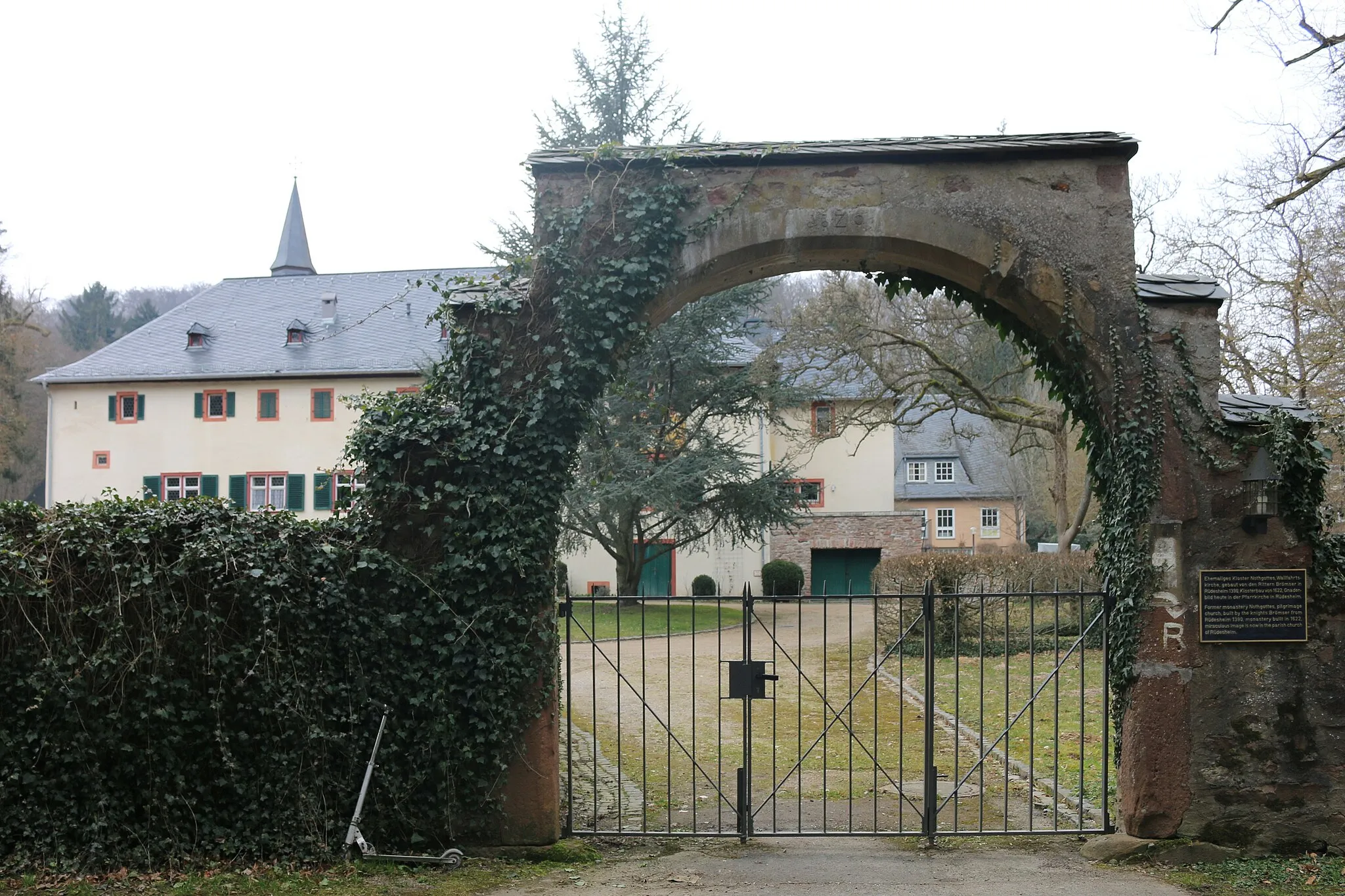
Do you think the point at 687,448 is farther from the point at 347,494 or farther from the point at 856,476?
the point at 347,494

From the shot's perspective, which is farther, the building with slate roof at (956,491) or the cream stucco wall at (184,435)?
the building with slate roof at (956,491)

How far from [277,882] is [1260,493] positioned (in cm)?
628

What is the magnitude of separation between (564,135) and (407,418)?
19.1 m

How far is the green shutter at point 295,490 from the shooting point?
33312 mm

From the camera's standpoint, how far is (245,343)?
35562mm

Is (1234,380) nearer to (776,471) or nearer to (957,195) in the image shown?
(776,471)

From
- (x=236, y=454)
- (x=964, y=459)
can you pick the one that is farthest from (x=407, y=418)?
(x=964, y=459)

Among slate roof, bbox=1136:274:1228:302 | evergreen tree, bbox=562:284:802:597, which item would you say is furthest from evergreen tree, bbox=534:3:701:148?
slate roof, bbox=1136:274:1228:302

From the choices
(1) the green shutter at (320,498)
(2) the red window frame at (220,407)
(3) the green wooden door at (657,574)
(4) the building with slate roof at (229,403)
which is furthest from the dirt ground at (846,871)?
(2) the red window frame at (220,407)

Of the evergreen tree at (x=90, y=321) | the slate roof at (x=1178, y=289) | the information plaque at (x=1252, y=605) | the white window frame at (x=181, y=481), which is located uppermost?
the evergreen tree at (x=90, y=321)

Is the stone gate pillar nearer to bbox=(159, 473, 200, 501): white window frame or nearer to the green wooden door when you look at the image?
the green wooden door

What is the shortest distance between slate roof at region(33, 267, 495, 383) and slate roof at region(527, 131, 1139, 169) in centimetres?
2640

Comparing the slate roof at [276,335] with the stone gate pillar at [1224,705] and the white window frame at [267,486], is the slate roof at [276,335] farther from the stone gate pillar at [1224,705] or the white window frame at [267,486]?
the stone gate pillar at [1224,705]

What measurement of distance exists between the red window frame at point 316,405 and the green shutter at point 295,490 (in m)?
1.92
